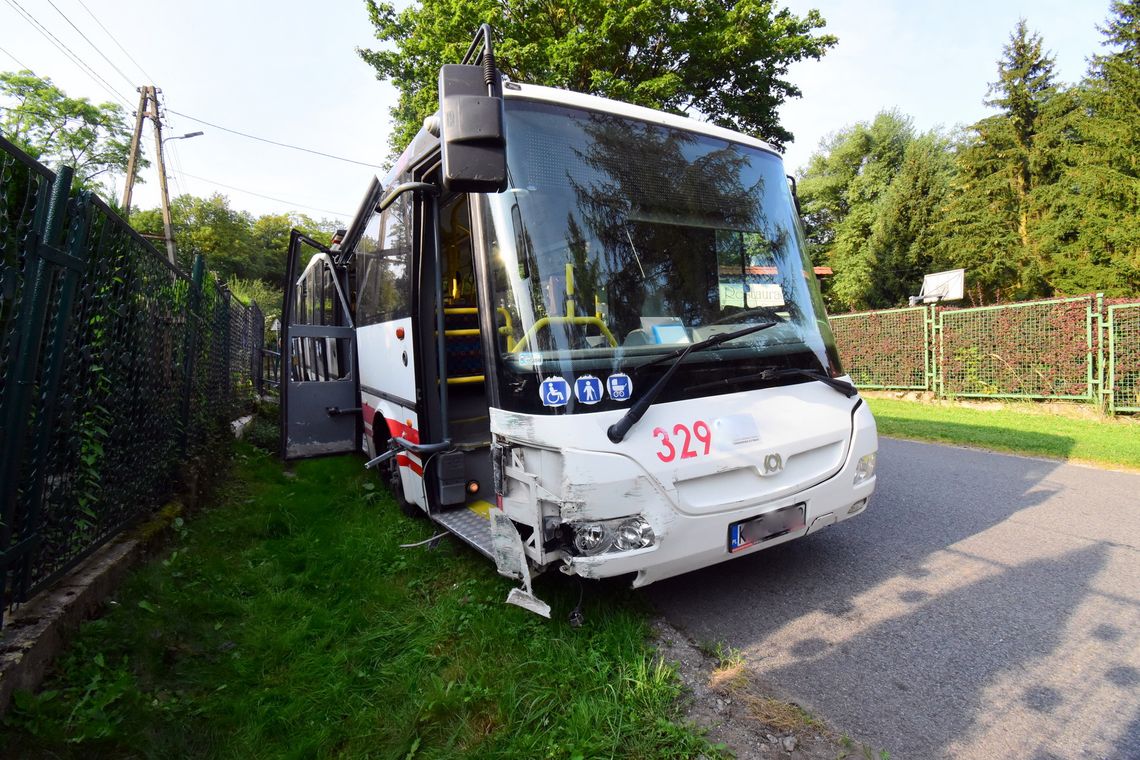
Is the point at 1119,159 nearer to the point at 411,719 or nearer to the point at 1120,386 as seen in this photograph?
the point at 1120,386

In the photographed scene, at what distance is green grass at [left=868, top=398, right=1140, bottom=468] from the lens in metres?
6.74

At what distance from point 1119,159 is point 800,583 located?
2605 cm

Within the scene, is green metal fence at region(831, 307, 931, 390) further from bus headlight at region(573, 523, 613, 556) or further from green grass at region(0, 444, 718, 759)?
bus headlight at region(573, 523, 613, 556)

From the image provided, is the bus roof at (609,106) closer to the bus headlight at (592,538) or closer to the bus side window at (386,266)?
the bus side window at (386,266)

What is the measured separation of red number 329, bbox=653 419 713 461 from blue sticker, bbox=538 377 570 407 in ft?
1.49

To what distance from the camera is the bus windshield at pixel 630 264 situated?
2834 millimetres

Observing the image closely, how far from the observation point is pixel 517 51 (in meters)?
14.5

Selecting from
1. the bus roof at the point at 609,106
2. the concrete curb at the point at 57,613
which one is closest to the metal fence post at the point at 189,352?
the concrete curb at the point at 57,613

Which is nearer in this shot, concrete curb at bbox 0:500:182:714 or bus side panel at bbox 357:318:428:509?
concrete curb at bbox 0:500:182:714

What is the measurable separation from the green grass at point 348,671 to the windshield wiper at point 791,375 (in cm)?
133

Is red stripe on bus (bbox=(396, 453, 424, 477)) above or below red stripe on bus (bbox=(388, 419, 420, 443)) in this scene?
below

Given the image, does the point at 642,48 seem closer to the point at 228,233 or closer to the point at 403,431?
the point at 403,431

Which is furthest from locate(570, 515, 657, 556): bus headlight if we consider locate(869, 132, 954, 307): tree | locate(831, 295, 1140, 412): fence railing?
locate(869, 132, 954, 307): tree

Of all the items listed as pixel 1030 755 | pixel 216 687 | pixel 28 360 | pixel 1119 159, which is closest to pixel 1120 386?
pixel 1030 755
